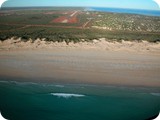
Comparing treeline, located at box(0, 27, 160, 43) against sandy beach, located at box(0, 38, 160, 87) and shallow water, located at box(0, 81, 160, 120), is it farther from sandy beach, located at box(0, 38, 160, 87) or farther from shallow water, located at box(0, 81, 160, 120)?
shallow water, located at box(0, 81, 160, 120)

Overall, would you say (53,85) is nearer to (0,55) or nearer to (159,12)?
(0,55)

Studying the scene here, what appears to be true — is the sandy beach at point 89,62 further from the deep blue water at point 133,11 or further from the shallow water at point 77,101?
the deep blue water at point 133,11

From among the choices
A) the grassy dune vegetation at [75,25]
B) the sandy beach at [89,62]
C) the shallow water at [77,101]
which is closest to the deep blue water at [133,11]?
the grassy dune vegetation at [75,25]

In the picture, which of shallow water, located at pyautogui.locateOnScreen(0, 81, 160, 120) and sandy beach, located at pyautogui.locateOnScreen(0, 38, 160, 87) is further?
shallow water, located at pyautogui.locateOnScreen(0, 81, 160, 120)

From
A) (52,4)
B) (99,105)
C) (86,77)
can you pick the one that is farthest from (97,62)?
(52,4)

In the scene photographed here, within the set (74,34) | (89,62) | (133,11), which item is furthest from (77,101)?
(133,11)

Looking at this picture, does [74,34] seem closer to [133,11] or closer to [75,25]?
[75,25]

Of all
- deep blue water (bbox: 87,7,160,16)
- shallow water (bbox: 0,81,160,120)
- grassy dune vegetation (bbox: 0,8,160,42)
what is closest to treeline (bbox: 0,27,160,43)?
grassy dune vegetation (bbox: 0,8,160,42)
